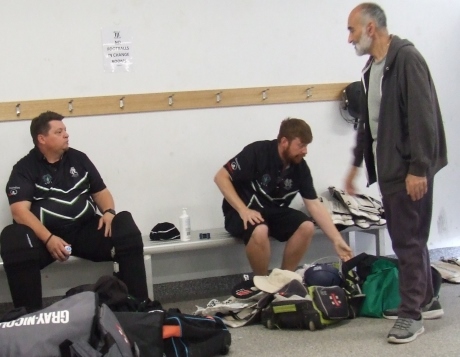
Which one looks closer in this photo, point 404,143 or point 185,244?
point 404,143

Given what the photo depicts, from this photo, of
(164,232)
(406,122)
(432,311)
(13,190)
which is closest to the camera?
(406,122)

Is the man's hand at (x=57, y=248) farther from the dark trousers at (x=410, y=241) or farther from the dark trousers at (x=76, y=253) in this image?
the dark trousers at (x=410, y=241)

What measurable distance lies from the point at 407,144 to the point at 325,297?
0.79m

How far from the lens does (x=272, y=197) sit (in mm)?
3244

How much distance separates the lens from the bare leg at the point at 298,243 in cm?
314

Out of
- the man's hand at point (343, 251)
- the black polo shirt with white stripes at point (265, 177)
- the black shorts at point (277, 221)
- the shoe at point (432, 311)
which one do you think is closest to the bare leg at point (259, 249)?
the black shorts at point (277, 221)

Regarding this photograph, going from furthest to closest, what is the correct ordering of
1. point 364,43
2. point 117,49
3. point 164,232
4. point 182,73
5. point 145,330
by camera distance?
point 182,73, point 117,49, point 164,232, point 364,43, point 145,330

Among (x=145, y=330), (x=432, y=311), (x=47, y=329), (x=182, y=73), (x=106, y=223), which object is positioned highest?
(x=182, y=73)

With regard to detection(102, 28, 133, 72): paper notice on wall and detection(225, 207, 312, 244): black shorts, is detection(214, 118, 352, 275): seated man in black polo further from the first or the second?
detection(102, 28, 133, 72): paper notice on wall

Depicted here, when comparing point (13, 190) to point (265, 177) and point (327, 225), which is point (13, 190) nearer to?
point (265, 177)

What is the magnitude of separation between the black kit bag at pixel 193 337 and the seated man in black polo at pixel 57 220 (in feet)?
1.67

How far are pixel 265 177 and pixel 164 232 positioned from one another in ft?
2.04

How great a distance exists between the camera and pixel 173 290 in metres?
3.49

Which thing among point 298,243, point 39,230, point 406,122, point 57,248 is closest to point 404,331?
point 406,122
